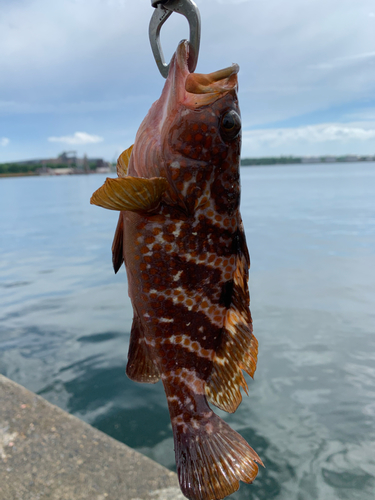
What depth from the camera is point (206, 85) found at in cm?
178

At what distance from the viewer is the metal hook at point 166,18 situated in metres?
1.50

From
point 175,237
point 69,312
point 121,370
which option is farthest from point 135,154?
point 69,312

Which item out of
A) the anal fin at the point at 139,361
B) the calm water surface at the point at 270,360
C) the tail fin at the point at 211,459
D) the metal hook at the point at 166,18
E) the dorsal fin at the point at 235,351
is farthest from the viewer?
the calm water surface at the point at 270,360

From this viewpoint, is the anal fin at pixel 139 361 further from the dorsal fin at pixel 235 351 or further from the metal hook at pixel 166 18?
the metal hook at pixel 166 18

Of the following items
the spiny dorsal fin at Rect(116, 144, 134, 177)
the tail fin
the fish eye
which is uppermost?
the fish eye

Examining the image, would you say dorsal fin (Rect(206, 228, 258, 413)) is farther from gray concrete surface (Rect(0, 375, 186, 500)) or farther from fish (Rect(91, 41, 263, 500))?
gray concrete surface (Rect(0, 375, 186, 500))

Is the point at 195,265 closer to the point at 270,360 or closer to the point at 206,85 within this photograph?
the point at 206,85

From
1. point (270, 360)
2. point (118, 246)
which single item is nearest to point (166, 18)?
point (118, 246)

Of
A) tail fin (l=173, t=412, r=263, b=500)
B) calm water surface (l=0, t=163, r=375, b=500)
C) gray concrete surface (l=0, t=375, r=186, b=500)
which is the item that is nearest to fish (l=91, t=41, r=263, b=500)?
tail fin (l=173, t=412, r=263, b=500)

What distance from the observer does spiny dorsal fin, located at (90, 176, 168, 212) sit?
1.52m

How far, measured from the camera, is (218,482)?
67.2 inches

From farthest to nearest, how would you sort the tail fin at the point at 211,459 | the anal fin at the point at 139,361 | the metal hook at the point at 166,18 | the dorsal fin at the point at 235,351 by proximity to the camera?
the anal fin at the point at 139,361, the dorsal fin at the point at 235,351, the tail fin at the point at 211,459, the metal hook at the point at 166,18

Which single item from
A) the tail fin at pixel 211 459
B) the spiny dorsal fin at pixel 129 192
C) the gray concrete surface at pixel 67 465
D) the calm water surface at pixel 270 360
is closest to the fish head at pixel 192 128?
the spiny dorsal fin at pixel 129 192

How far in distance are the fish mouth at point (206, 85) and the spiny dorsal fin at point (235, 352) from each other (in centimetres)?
76
